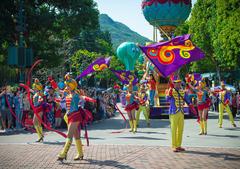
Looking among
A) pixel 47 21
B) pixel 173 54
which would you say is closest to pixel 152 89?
pixel 47 21

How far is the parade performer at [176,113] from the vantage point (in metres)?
11.4

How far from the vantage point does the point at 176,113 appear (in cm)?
1165

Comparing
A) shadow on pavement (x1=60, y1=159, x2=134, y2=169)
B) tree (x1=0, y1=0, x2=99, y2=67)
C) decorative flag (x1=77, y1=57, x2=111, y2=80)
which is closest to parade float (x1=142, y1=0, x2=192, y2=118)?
tree (x1=0, y1=0, x2=99, y2=67)

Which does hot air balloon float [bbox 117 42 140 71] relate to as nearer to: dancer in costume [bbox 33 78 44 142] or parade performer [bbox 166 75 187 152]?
dancer in costume [bbox 33 78 44 142]

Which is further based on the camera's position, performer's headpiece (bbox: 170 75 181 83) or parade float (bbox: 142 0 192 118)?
parade float (bbox: 142 0 192 118)

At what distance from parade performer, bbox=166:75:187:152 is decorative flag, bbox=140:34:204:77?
649mm

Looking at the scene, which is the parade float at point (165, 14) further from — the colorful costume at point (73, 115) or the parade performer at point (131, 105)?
the colorful costume at point (73, 115)

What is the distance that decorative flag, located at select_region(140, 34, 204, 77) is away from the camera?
1251 centimetres

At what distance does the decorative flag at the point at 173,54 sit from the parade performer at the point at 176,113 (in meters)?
0.65

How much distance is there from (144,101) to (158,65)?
705cm

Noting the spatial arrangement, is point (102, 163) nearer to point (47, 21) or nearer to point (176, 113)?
point (176, 113)

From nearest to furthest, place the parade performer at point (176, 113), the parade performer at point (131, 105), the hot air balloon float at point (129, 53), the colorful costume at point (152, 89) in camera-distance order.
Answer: the parade performer at point (176, 113), the parade performer at point (131, 105), the colorful costume at point (152, 89), the hot air balloon float at point (129, 53)

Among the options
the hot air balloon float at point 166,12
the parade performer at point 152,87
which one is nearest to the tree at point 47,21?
the hot air balloon float at point 166,12

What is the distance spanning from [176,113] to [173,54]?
6.31 feet
